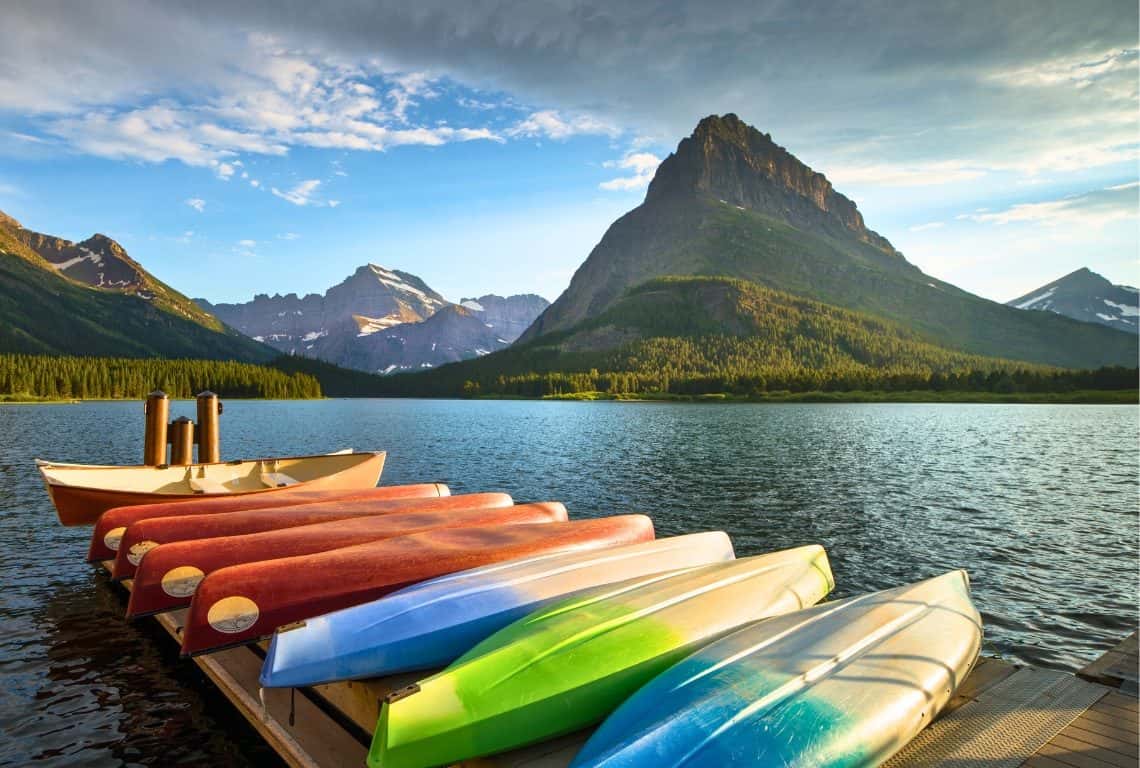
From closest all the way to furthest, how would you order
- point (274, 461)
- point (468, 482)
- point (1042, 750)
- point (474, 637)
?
1. point (1042, 750)
2. point (474, 637)
3. point (274, 461)
4. point (468, 482)

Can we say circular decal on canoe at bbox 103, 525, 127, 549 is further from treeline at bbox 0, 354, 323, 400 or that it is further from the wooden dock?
treeline at bbox 0, 354, 323, 400

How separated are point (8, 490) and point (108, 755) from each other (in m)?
29.5

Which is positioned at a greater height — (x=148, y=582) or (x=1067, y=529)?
(x=148, y=582)

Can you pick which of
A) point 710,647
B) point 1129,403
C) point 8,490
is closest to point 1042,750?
point 710,647

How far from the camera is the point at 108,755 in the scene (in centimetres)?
911

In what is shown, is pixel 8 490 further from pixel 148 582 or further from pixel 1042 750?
pixel 1042 750

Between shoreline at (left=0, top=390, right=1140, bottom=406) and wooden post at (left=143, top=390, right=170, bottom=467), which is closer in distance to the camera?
wooden post at (left=143, top=390, right=170, bottom=467)

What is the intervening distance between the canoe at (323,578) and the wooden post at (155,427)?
15898 mm

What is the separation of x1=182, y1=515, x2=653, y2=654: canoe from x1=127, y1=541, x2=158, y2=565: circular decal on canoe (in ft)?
13.0

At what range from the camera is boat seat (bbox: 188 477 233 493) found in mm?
21359

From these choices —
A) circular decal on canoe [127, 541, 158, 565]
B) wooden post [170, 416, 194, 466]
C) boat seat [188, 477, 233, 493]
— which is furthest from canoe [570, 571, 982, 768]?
wooden post [170, 416, 194, 466]

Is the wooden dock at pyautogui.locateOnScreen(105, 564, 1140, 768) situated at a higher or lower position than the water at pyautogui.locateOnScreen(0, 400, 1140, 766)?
higher

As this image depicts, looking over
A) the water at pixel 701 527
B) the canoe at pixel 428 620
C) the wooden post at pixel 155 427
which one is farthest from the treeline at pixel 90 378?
the canoe at pixel 428 620

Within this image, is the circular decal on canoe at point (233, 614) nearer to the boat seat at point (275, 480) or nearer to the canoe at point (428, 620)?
the canoe at point (428, 620)
